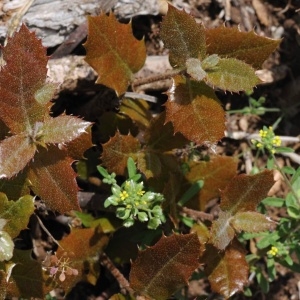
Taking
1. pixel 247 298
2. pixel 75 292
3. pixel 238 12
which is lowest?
pixel 247 298

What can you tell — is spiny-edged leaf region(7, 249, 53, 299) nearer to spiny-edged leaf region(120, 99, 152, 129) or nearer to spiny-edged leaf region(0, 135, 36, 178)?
spiny-edged leaf region(0, 135, 36, 178)

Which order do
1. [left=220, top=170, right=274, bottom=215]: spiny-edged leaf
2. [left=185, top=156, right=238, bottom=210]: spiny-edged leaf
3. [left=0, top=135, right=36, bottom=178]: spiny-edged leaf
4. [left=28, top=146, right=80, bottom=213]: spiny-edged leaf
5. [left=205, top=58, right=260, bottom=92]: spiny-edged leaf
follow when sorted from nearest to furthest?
[left=0, top=135, right=36, bottom=178]: spiny-edged leaf < [left=28, top=146, right=80, bottom=213]: spiny-edged leaf < [left=205, top=58, right=260, bottom=92]: spiny-edged leaf < [left=220, top=170, right=274, bottom=215]: spiny-edged leaf < [left=185, top=156, right=238, bottom=210]: spiny-edged leaf

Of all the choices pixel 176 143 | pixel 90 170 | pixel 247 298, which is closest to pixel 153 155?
pixel 176 143

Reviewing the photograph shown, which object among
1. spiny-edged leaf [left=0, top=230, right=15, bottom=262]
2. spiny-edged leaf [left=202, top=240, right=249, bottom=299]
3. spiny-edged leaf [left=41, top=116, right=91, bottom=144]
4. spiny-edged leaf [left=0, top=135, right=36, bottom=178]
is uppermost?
spiny-edged leaf [left=41, top=116, right=91, bottom=144]

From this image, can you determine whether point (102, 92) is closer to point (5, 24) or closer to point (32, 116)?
point (5, 24)

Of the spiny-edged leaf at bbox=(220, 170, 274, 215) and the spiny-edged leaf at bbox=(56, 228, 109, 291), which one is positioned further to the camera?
the spiny-edged leaf at bbox=(56, 228, 109, 291)

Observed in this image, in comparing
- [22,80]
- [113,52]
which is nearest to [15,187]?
[22,80]

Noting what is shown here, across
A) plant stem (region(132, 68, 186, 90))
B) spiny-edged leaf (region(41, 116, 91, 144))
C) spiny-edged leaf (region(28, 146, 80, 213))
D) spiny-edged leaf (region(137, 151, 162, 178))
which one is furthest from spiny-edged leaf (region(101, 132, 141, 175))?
spiny-edged leaf (region(41, 116, 91, 144))
